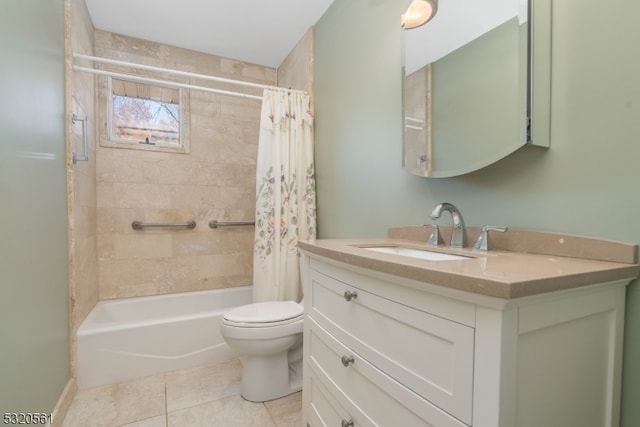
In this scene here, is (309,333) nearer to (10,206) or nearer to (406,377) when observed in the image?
(406,377)

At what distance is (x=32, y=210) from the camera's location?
1171 mm

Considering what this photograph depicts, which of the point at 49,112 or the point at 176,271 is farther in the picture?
the point at 176,271

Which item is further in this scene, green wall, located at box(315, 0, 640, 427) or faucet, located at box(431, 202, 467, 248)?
faucet, located at box(431, 202, 467, 248)

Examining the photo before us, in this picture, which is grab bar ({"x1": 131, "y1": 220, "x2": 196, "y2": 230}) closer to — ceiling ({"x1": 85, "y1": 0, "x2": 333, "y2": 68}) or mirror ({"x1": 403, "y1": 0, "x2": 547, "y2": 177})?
ceiling ({"x1": 85, "y1": 0, "x2": 333, "y2": 68})

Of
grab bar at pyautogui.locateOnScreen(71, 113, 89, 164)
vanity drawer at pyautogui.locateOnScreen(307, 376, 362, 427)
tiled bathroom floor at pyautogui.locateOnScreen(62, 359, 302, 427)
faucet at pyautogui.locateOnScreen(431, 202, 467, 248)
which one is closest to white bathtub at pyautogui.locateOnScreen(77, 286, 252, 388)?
tiled bathroom floor at pyautogui.locateOnScreen(62, 359, 302, 427)

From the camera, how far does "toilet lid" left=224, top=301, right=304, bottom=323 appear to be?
A: 61.5 inches

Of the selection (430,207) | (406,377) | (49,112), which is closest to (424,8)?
(430,207)

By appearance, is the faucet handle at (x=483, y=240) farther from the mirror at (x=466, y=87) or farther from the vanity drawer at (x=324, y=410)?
the vanity drawer at (x=324, y=410)

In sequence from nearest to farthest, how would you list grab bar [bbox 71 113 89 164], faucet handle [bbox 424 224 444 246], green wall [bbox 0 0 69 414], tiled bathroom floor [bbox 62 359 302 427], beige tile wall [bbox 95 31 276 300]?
green wall [bbox 0 0 69 414] < faucet handle [bbox 424 224 444 246] < tiled bathroom floor [bbox 62 359 302 427] < grab bar [bbox 71 113 89 164] < beige tile wall [bbox 95 31 276 300]

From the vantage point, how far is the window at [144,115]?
2383 mm

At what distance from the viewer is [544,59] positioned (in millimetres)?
899

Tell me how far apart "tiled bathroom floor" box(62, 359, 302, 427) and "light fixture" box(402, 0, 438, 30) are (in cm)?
200

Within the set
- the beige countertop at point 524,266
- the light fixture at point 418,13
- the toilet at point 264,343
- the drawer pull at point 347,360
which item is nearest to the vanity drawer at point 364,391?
the drawer pull at point 347,360

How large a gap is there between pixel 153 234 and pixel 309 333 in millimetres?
1894
